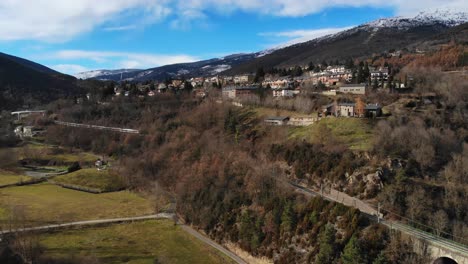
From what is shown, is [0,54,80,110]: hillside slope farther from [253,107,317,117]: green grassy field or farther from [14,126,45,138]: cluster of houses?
[253,107,317,117]: green grassy field

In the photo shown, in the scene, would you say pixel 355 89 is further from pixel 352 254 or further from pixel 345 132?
pixel 352 254

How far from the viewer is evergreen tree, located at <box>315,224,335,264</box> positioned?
2764 cm

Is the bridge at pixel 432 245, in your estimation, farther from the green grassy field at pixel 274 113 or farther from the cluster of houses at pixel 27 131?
the cluster of houses at pixel 27 131

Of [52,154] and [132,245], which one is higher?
[52,154]

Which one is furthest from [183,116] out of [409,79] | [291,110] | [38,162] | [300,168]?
[409,79]

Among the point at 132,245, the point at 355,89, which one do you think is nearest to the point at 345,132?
the point at 355,89

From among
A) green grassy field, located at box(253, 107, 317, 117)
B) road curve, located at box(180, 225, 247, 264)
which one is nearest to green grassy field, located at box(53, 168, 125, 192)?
road curve, located at box(180, 225, 247, 264)

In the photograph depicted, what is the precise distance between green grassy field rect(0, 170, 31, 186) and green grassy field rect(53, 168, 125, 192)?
4716 mm

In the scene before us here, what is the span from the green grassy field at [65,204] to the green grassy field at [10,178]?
3.63m

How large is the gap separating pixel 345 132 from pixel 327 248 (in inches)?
835

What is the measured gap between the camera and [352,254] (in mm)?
25906

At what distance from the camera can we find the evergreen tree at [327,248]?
90.7 feet

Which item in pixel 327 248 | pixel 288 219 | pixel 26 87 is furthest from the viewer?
pixel 26 87

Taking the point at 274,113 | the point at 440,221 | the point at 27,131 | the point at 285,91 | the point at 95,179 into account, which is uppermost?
the point at 285,91
